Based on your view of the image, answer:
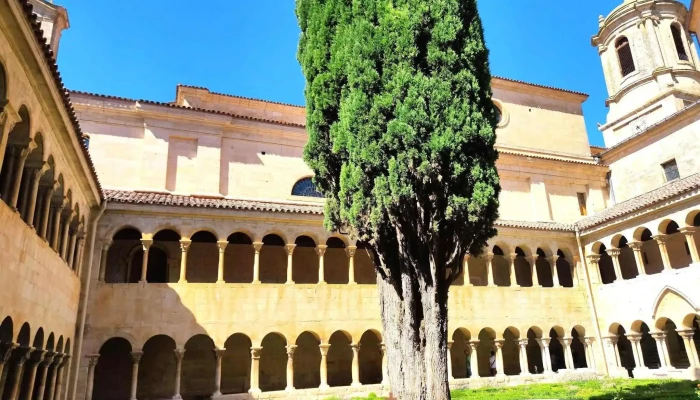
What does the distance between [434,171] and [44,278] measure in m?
6.76

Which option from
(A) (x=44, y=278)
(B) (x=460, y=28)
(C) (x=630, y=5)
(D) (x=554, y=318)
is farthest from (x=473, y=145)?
(C) (x=630, y=5)

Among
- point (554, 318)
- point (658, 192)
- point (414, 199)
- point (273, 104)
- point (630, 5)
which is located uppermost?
point (630, 5)

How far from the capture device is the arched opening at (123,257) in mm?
14695

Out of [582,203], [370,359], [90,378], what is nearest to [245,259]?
[90,378]

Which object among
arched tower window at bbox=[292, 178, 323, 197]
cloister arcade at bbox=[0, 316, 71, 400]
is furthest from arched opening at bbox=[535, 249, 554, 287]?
cloister arcade at bbox=[0, 316, 71, 400]

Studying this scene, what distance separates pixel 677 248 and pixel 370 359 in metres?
11.4

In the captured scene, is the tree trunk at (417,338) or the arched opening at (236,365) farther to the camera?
the arched opening at (236,365)

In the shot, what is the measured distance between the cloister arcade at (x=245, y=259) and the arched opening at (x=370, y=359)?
2084 millimetres

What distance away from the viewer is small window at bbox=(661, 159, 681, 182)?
63.7 feet

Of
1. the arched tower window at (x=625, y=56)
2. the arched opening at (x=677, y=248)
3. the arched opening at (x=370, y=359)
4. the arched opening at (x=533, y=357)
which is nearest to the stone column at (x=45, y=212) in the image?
the arched opening at (x=370, y=359)

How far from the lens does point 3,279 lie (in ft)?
22.0

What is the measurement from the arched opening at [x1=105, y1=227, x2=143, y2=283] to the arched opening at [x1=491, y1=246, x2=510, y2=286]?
1265 cm

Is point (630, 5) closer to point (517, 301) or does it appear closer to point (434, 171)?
point (517, 301)

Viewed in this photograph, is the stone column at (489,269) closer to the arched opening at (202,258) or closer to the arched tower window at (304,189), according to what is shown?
the arched tower window at (304,189)
